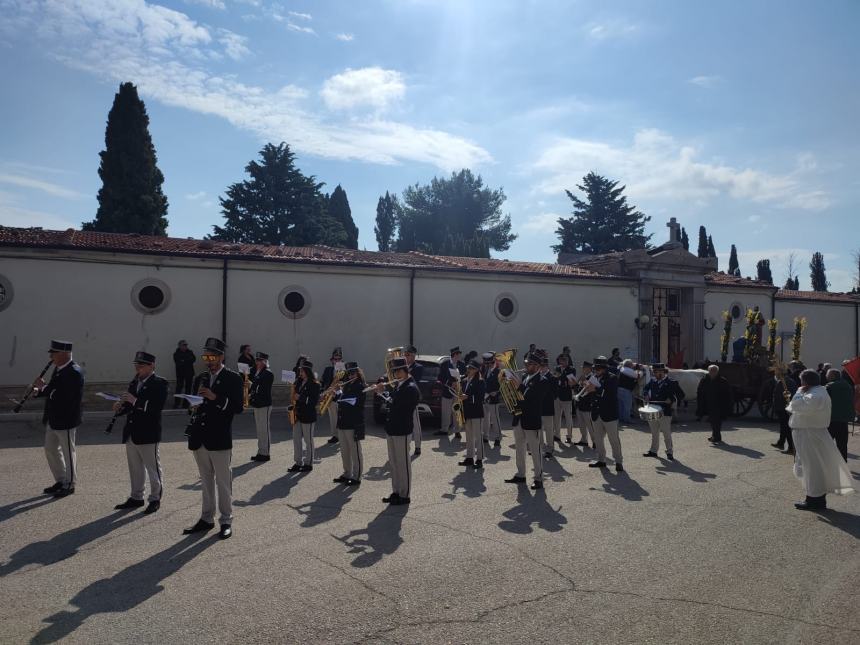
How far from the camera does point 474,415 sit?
11.4m

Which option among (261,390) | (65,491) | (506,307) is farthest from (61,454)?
(506,307)

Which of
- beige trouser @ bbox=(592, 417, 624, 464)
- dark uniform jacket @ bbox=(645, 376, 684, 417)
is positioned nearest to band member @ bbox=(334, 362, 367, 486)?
beige trouser @ bbox=(592, 417, 624, 464)

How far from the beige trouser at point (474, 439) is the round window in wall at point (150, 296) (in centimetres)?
1091

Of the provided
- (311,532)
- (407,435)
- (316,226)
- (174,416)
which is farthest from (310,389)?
(316,226)

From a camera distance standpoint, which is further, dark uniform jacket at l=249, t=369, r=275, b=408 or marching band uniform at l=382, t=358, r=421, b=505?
dark uniform jacket at l=249, t=369, r=275, b=408

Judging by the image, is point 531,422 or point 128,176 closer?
point 531,422

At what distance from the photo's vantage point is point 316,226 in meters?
44.8

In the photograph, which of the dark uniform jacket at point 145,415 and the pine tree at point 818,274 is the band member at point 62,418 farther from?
the pine tree at point 818,274

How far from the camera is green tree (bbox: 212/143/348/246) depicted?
44062mm

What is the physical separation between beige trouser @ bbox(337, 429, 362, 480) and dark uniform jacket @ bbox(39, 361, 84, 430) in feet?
11.3

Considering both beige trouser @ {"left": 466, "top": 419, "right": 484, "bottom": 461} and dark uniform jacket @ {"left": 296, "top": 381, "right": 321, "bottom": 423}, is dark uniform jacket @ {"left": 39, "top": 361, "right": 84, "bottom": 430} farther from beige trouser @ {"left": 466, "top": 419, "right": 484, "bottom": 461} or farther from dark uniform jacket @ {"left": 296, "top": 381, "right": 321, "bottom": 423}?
beige trouser @ {"left": 466, "top": 419, "right": 484, "bottom": 461}

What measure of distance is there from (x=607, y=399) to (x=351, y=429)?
4219 mm

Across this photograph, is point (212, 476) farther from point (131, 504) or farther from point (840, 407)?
point (840, 407)

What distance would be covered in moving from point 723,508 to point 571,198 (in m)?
50.5
